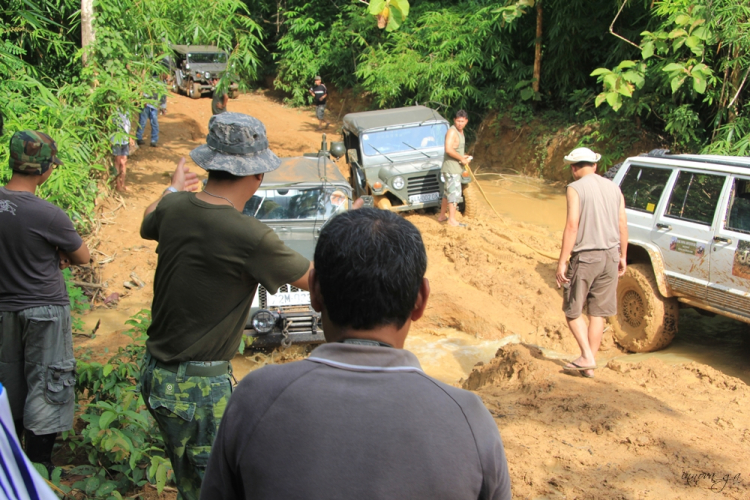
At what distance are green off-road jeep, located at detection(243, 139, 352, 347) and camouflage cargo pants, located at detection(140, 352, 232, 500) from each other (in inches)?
128

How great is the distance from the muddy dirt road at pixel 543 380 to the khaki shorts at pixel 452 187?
51 cm

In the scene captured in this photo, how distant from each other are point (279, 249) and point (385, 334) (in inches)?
36.8

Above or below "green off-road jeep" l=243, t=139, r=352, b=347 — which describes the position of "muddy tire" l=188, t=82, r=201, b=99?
above

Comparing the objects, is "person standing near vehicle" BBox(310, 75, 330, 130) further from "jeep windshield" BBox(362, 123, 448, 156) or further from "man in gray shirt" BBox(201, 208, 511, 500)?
"man in gray shirt" BBox(201, 208, 511, 500)

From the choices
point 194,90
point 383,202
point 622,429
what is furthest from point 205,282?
point 194,90

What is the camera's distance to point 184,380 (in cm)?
222

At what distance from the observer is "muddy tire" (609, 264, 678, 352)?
18.8 ft

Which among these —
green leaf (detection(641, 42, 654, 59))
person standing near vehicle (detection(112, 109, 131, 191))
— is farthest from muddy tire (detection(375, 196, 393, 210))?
green leaf (detection(641, 42, 654, 59))

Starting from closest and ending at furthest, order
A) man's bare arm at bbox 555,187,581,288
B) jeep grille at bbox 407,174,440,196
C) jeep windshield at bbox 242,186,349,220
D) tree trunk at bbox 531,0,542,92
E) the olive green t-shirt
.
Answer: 1. the olive green t-shirt
2. man's bare arm at bbox 555,187,581,288
3. jeep windshield at bbox 242,186,349,220
4. jeep grille at bbox 407,174,440,196
5. tree trunk at bbox 531,0,542,92

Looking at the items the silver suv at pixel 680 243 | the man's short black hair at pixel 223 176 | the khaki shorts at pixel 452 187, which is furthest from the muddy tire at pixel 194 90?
the man's short black hair at pixel 223 176

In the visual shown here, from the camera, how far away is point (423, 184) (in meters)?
10.0

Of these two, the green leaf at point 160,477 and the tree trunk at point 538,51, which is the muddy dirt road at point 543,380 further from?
the tree trunk at point 538,51

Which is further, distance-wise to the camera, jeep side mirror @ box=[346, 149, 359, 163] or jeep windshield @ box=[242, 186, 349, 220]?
jeep side mirror @ box=[346, 149, 359, 163]

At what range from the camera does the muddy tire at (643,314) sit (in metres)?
5.73
